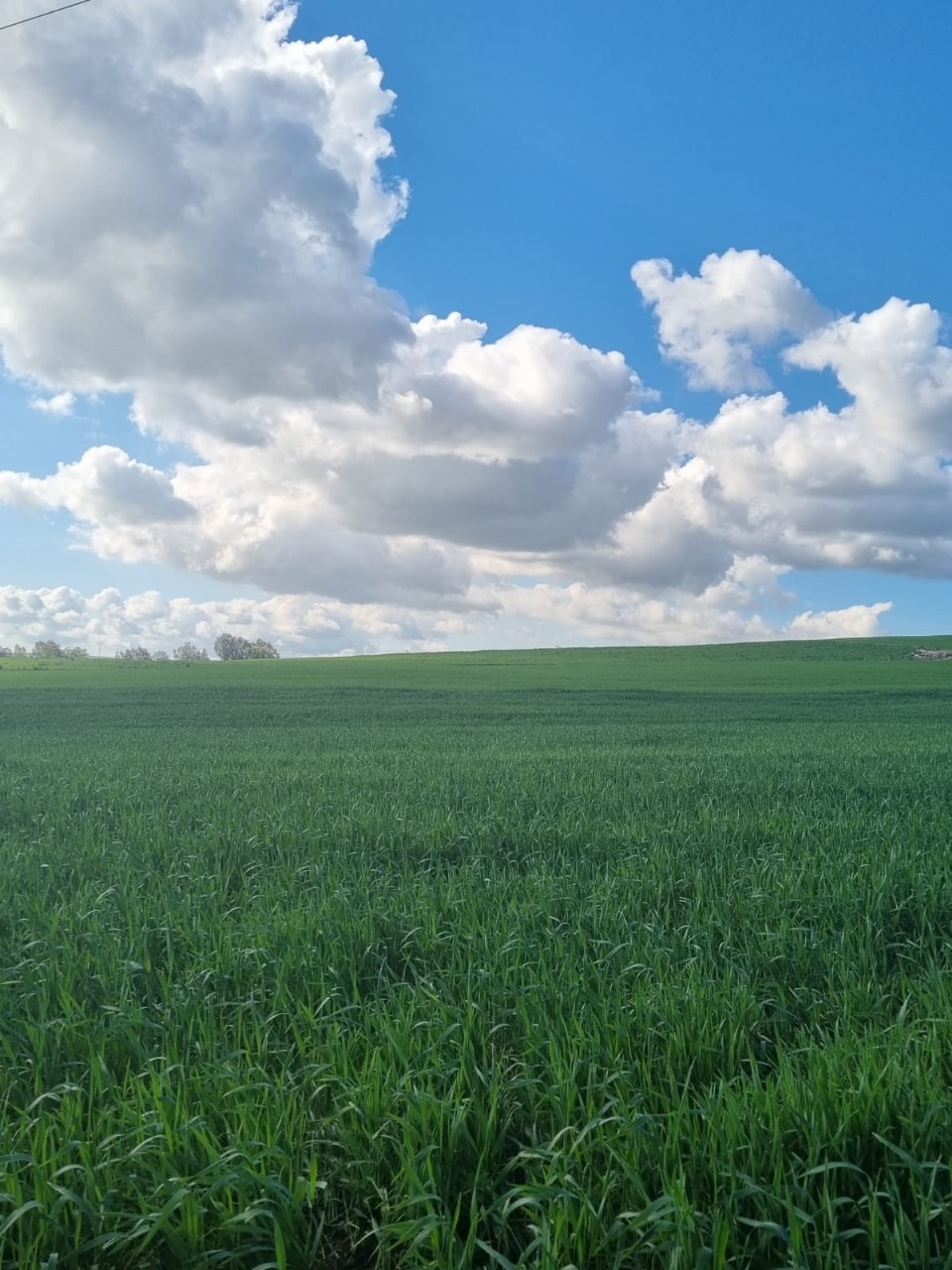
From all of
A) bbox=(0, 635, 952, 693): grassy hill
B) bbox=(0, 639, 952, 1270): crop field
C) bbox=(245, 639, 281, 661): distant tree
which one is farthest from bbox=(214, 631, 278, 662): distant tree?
bbox=(0, 639, 952, 1270): crop field

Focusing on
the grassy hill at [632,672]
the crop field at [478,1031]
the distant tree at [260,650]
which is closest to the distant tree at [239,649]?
the distant tree at [260,650]

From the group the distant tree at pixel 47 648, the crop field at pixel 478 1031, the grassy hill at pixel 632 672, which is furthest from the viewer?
the distant tree at pixel 47 648

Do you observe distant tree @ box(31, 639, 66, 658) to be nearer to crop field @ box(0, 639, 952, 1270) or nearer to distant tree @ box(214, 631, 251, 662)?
distant tree @ box(214, 631, 251, 662)

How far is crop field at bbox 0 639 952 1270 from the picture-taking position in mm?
3111

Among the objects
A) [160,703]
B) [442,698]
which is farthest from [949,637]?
[160,703]

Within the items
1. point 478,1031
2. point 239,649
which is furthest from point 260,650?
point 478,1031

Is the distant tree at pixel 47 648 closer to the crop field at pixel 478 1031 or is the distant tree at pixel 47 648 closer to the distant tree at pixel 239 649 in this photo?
the distant tree at pixel 239 649

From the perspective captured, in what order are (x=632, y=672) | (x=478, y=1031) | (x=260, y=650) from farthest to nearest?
(x=260, y=650), (x=632, y=672), (x=478, y=1031)

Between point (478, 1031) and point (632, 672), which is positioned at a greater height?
point (478, 1031)

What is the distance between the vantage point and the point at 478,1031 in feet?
14.4

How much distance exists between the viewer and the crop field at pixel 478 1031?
3.11m

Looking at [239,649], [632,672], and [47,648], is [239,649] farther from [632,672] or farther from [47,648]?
[632,672]

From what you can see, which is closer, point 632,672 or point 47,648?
point 632,672

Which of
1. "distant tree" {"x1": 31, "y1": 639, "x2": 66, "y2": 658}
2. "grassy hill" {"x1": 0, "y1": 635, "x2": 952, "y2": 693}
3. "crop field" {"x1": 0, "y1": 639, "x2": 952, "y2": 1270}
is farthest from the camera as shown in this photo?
"distant tree" {"x1": 31, "y1": 639, "x2": 66, "y2": 658}
